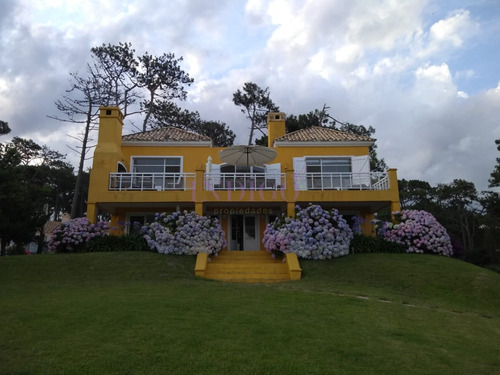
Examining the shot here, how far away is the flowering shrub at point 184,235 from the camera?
15180 mm

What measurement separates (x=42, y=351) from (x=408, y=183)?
4487cm

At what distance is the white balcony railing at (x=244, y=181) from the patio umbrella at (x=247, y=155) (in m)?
0.96

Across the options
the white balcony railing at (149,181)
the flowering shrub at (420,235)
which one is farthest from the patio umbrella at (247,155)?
the flowering shrub at (420,235)

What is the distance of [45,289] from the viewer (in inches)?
412

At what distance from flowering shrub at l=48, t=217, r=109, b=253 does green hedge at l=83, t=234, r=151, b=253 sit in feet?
0.94

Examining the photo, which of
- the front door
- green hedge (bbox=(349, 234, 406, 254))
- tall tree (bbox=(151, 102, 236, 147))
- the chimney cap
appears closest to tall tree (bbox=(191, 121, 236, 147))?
tall tree (bbox=(151, 102, 236, 147))

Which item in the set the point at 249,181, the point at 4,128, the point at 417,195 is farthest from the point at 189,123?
the point at 417,195

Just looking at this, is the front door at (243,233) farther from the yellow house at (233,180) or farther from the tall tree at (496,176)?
the tall tree at (496,176)

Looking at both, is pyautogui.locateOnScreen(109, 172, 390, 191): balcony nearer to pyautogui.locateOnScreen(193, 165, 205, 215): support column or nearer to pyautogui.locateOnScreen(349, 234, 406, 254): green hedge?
pyautogui.locateOnScreen(193, 165, 205, 215): support column

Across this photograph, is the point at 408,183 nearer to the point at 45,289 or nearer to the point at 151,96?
the point at 151,96

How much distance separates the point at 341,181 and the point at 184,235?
7114 mm

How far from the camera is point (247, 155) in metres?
A: 16.0

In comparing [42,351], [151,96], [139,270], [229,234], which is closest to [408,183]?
[151,96]

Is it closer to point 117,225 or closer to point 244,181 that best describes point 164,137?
point 117,225
